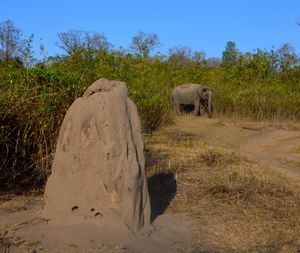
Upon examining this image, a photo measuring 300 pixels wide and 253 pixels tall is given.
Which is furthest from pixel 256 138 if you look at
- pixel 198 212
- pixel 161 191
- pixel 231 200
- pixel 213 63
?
pixel 213 63

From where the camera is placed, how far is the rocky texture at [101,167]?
476cm

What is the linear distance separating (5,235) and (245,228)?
2329 millimetres

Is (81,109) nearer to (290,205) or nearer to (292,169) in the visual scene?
(290,205)

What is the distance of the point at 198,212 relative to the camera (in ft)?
19.0

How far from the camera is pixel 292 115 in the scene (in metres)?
18.2

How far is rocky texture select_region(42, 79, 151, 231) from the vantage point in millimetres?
4758

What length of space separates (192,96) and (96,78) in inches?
353

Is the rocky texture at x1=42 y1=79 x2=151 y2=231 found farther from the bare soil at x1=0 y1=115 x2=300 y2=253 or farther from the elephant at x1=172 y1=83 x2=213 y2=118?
the elephant at x1=172 y1=83 x2=213 y2=118

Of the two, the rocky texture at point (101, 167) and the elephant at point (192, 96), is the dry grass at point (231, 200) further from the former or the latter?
the elephant at point (192, 96)

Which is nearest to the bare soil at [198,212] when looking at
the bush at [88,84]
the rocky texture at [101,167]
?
the rocky texture at [101,167]

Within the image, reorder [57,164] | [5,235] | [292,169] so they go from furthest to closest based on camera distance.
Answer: [292,169] < [57,164] < [5,235]

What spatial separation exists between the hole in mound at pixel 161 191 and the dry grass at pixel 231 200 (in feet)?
0.05

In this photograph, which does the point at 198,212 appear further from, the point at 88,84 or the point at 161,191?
the point at 88,84

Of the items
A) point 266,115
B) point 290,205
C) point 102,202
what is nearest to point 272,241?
point 290,205
